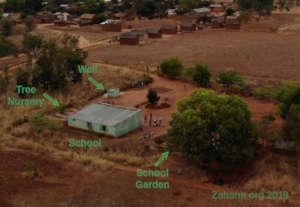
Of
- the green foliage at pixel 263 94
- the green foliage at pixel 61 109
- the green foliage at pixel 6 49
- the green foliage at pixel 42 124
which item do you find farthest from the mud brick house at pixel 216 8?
the green foliage at pixel 42 124

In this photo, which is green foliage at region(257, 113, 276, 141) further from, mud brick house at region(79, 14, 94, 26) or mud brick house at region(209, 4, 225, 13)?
mud brick house at region(209, 4, 225, 13)

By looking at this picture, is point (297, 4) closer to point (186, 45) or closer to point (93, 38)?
point (186, 45)

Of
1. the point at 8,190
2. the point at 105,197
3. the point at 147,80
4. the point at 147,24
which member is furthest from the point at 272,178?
the point at 147,24

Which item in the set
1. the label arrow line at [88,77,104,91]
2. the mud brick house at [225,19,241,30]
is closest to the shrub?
the label arrow line at [88,77,104,91]

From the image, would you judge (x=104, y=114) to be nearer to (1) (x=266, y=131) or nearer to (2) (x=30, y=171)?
(2) (x=30, y=171)

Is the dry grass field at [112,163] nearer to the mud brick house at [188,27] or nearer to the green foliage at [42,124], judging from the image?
the green foliage at [42,124]
